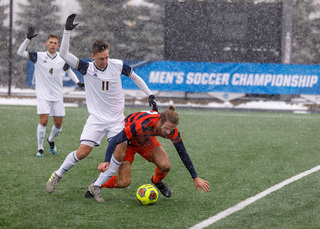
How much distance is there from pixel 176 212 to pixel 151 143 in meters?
0.94

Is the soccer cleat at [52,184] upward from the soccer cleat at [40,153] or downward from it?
upward

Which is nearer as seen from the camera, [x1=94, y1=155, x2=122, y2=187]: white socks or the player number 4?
[x1=94, y1=155, x2=122, y2=187]: white socks

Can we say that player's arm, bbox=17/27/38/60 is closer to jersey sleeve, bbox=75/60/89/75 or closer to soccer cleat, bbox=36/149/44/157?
soccer cleat, bbox=36/149/44/157

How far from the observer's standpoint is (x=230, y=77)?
19781mm

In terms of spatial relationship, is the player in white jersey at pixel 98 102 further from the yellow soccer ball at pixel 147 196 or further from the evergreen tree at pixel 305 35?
the evergreen tree at pixel 305 35

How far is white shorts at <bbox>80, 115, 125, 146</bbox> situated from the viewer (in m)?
6.14

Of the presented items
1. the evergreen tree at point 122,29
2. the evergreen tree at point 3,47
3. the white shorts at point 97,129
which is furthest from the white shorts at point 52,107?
the evergreen tree at point 3,47

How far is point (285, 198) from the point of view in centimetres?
612

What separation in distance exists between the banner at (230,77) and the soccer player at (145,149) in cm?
1370

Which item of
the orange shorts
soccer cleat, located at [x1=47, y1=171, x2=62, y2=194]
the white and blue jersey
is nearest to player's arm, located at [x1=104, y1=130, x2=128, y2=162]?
the orange shorts

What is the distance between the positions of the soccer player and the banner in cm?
1370

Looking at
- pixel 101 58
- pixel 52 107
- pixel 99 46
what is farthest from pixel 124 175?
pixel 52 107

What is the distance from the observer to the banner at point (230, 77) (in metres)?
19.2

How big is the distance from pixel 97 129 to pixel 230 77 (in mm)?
14078
